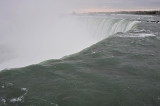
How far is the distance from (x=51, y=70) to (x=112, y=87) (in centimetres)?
242

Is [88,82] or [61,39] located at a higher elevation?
[88,82]

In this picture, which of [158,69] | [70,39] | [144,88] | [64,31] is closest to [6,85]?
[144,88]

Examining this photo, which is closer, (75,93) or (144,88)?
(75,93)

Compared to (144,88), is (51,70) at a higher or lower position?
higher

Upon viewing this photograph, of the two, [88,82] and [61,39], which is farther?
[61,39]

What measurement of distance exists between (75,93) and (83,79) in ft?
3.21

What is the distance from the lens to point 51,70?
21.6ft

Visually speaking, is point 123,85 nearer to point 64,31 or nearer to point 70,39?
point 70,39

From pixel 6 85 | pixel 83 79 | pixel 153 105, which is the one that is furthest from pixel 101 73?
pixel 6 85

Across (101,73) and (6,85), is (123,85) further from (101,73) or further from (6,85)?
(6,85)

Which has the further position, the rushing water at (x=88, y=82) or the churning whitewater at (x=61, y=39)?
the churning whitewater at (x=61, y=39)

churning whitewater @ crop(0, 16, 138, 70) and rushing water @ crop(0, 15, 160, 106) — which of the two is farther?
churning whitewater @ crop(0, 16, 138, 70)

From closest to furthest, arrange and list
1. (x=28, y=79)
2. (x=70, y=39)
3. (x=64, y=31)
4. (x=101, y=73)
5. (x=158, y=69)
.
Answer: (x=28, y=79) → (x=101, y=73) → (x=158, y=69) → (x=70, y=39) → (x=64, y=31)

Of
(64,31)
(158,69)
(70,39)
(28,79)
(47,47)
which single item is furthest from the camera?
(64,31)
